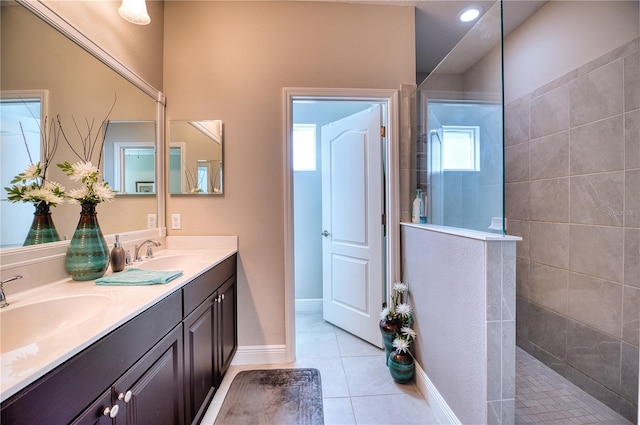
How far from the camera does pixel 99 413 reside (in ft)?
2.32

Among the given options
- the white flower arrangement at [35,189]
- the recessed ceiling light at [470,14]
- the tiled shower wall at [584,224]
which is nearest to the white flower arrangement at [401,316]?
Result: the tiled shower wall at [584,224]

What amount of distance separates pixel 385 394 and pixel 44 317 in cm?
176

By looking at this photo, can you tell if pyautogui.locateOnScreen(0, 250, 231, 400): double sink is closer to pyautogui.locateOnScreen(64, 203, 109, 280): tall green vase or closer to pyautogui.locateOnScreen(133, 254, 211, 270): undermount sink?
pyautogui.locateOnScreen(64, 203, 109, 280): tall green vase

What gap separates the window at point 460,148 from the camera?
1446 millimetres

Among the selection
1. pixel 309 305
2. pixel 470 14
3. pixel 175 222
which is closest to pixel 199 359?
pixel 175 222

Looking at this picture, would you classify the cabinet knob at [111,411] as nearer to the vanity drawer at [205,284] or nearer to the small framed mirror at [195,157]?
the vanity drawer at [205,284]

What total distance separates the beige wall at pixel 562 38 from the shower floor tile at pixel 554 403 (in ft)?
6.78

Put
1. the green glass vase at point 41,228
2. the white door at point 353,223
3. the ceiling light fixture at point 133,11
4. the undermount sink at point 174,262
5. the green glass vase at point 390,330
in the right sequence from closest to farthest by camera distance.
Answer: the green glass vase at point 41,228, the ceiling light fixture at point 133,11, the undermount sink at point 174,262, the green glass vase at point 390,330, the white door at point 353,223

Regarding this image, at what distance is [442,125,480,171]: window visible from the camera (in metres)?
1.45

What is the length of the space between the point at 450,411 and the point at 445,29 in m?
2.79

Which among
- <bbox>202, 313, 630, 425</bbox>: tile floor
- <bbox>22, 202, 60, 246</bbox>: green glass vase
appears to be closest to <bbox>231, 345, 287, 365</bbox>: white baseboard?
<bbox>202, 313, 630, 425</bbox>: tile floor

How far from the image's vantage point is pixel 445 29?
7.23ft

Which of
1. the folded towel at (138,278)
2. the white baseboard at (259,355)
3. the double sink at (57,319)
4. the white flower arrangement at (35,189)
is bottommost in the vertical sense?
the white baseboard at (259,355)

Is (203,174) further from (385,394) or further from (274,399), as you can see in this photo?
(385,394)
